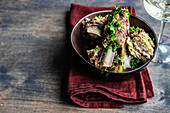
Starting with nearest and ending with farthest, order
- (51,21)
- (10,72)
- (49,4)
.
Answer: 1. (10,72)
2. (51,21)
3. (49,4)

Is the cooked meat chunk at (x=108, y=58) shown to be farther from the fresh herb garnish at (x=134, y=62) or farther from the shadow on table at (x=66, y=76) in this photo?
the shadow on table at (x=66, y=76)

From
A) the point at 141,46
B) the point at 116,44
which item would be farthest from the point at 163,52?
the point at 116,44

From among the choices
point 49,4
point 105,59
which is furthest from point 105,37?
point 49,4

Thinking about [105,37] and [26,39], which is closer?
[105,37]

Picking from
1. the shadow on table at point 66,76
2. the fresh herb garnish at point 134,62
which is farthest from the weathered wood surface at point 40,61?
the fresh herb garnish at point 134,62

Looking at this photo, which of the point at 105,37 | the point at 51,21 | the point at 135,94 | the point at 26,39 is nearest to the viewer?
the point at 105,37

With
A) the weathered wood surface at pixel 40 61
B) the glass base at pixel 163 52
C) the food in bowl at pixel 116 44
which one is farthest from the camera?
the glass base at pixel 163 52

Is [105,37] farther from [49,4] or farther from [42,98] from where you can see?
[49,4]

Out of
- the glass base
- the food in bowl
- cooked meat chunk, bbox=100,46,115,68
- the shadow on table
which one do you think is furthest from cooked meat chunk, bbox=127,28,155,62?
the shadow on table
